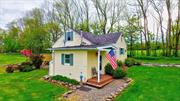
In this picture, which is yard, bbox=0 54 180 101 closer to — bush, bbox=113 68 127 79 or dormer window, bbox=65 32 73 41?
bush, bbox=113 68 127 79

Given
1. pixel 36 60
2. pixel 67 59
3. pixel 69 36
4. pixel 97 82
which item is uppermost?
pixel 69 36

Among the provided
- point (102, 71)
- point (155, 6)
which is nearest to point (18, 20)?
point (155, 6)

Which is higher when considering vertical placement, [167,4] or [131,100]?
[167,4]

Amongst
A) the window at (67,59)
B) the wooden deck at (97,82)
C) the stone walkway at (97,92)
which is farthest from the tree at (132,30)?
the stone walkway at (97,92)

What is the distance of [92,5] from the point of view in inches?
1585

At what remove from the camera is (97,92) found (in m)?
12.5

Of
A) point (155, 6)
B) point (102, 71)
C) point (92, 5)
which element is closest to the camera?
point (102, 71)

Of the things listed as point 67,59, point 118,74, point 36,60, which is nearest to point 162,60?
point 118,74

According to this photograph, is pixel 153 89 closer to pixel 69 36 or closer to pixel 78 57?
pixel 78 57

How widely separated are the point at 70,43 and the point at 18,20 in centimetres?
4574

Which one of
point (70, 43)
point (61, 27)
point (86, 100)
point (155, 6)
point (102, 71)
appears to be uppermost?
point (155, 6)

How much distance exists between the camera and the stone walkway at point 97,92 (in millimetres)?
11422

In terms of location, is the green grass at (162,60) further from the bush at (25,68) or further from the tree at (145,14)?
the bush at (25,68)

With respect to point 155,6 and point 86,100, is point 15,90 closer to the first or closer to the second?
point 86,100
